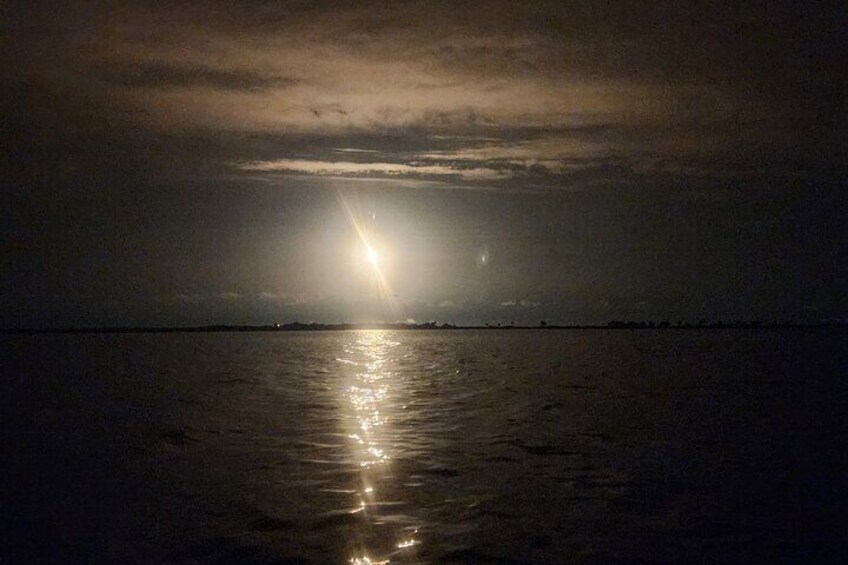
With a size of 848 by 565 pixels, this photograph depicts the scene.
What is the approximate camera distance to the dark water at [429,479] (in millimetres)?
13367

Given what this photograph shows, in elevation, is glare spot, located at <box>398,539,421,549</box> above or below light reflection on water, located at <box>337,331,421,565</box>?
below

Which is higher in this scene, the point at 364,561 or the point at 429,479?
the point at 429,479

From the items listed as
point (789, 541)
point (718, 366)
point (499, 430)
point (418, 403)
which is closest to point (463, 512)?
point (789, 541)

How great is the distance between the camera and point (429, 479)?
18.3m

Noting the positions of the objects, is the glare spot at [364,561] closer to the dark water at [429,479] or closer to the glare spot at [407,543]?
the dark water at [429,479]

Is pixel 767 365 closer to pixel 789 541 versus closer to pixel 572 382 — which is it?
pixel 572 382

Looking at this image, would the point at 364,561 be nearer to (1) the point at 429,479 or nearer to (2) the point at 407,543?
(2) the point at 407,543

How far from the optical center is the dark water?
526 inches

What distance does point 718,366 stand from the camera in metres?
64.0

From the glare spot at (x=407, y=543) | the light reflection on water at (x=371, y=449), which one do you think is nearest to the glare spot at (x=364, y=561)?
the light reflection on water at (x=371, y=449)

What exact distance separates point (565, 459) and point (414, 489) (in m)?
5.63

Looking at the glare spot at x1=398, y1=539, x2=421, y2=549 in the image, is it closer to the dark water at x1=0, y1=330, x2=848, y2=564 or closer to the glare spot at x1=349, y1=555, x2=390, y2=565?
the dark water at x1=0, y1=330, x2=848, y2=564

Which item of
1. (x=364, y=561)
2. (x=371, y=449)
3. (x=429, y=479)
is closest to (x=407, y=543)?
(x=364, y=561)

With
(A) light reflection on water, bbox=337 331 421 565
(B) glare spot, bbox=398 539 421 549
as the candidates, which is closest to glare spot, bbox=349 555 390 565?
(A) light reflection on water, bbox=337 331 421 565
